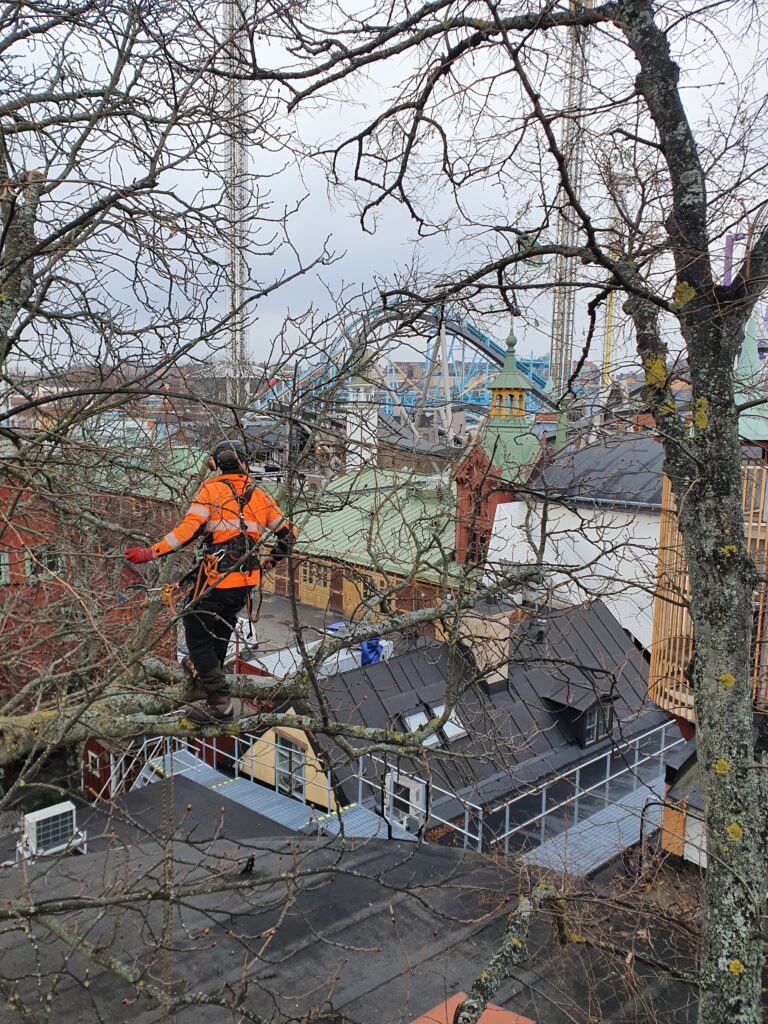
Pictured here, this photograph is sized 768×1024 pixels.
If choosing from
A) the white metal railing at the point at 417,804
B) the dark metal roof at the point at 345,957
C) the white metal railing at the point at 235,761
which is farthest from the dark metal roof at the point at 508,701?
the dark metal roof at the point at 345,957

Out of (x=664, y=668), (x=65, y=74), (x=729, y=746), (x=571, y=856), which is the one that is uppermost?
(x=65, y=74)

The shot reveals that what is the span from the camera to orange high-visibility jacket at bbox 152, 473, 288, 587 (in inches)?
172

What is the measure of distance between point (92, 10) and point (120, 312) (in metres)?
2.61

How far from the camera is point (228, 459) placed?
4680 millimetres

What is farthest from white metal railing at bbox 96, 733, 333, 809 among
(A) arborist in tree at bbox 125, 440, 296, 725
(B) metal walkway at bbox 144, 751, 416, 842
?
(A) arborist in tree at bbox 125, 440, 296, 725

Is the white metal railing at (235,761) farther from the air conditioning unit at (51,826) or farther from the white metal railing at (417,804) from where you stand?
the white metal railing at (417,804)

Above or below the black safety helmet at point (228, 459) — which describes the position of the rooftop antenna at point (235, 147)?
above

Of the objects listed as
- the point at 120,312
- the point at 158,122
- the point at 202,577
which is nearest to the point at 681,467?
the point at 202,577

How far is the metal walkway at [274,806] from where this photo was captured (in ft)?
36.3

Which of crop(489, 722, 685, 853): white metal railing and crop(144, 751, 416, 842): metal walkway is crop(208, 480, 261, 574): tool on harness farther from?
crop(144, 751, 416, 842): metal walkway

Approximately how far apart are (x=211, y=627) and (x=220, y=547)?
54 cm

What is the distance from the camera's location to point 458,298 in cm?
471

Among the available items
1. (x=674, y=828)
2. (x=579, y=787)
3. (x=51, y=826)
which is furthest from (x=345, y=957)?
(x=579, y=787)

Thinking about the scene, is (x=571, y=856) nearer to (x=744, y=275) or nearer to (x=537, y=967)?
(x=537, y=967)
